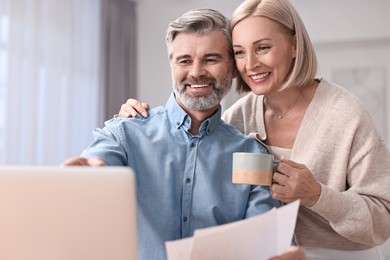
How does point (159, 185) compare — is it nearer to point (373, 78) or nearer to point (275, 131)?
point (275, 131)

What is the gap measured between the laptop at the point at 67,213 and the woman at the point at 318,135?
2.55 ft

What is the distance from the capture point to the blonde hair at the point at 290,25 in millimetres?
1690

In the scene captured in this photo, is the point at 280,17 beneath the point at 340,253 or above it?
above

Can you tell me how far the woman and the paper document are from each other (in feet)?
1.88

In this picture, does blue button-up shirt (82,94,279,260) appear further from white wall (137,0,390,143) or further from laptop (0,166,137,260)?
white wall (137,0,390,143)

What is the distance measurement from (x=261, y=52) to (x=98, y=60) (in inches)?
142

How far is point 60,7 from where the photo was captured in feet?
15.3

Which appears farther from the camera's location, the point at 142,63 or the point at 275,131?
the point at 142,63

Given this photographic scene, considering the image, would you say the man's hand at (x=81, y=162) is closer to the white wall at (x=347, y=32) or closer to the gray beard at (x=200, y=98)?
the gray beard at (x=200, y=98)

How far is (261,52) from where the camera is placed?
1705mm

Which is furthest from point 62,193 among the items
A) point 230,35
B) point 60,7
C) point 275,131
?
point 60,7

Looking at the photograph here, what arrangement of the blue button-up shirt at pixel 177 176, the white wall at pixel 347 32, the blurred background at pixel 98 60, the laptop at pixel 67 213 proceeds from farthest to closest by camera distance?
the white wall at pixel 347 32 → the blurred background at pixel 98 60 → the blue button-up shirt at pixel 177 176 → the laptop at pixel 67 213

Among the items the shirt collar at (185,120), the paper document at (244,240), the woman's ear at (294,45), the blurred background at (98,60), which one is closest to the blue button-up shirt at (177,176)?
the shirt collar at (185,120)

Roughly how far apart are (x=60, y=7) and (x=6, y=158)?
1.38 metres
